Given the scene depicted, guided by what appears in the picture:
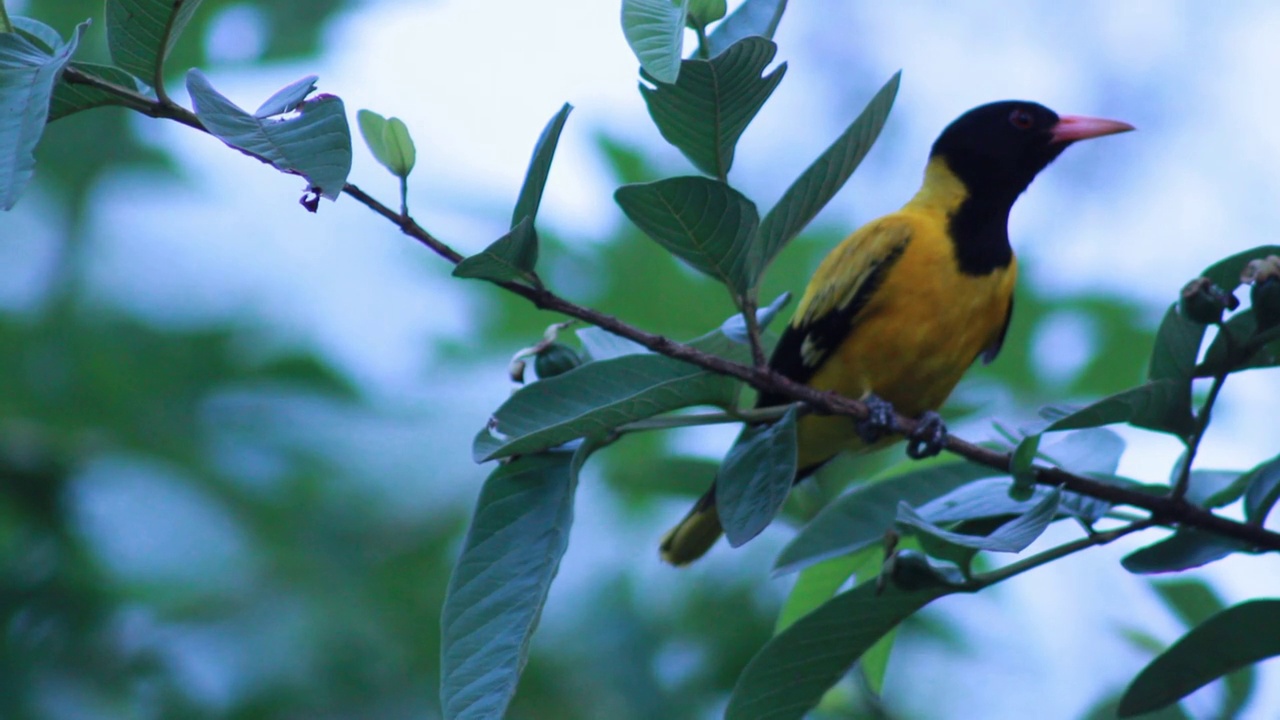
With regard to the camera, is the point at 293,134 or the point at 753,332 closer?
the point at 293,134

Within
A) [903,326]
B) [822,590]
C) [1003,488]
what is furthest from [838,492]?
[1003,488]

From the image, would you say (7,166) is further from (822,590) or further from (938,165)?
(938,165)

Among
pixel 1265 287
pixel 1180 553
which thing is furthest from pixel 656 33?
pixel 1180 553

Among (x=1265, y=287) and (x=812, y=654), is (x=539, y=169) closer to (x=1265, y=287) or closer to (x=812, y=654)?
(x=812, y=654)

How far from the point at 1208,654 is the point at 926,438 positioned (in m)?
0.74

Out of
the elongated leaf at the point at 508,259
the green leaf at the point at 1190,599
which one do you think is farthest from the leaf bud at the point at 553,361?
the green leaf at the point at 1190,599

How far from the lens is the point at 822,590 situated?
278 centimetres

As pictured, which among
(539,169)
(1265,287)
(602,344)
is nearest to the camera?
(539,169)

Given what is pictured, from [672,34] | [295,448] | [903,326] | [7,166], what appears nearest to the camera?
[7,166]

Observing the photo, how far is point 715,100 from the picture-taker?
1919 mm

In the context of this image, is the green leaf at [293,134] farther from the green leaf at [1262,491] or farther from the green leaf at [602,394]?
the green leaf at [1262,491]

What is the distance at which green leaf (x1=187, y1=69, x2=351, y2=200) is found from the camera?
1.60 meters

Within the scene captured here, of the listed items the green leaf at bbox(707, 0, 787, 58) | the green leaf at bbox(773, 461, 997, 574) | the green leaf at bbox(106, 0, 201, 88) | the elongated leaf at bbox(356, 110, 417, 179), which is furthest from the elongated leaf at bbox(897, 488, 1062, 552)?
the green leaf at bbox(106, 0, 201, 88)

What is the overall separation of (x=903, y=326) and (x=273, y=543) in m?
2.43
